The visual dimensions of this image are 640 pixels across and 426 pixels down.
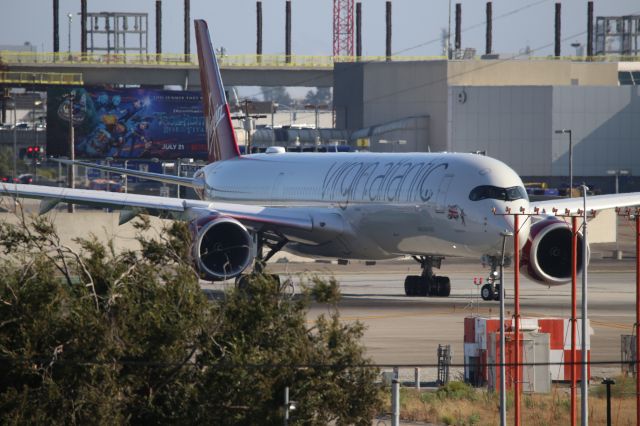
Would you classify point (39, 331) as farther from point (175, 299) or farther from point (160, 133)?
point (160, 133)

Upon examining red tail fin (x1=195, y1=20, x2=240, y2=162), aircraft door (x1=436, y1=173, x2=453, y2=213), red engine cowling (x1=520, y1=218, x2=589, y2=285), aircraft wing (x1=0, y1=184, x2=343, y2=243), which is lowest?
red engine cowling (x1=520, y1=218, x2=589, y2=285)

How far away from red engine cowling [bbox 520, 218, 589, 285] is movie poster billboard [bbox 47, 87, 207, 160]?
58529 mm

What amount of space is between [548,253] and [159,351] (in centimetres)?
2214

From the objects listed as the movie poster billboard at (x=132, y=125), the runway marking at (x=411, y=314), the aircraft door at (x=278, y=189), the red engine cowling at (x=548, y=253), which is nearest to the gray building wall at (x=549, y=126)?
the movie poster billboard at (x=132, y=125)

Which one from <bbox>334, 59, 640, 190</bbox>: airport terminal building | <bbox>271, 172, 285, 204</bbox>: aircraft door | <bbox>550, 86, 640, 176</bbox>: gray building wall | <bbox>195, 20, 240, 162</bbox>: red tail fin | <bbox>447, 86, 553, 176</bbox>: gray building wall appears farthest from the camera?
<bbox>334, 59, 640, 190</bbox>: airport terminal building

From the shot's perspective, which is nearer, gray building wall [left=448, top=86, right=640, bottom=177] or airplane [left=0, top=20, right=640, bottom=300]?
airplane [left=0, top=20, right=640, bottom=300]

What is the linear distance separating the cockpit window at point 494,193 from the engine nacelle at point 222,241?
6.38m

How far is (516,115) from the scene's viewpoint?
310ft

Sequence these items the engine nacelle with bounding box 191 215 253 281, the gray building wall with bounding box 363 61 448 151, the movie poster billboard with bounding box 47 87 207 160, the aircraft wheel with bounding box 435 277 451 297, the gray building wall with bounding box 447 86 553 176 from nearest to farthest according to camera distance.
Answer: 1. the engine nacelle with bounding box 191 215 253 281
2. the aircraft wheel with bounding box 435 277 451 297
3. the movie poster billboard with bounding box 47 87 207 160
4. the gray building wall with bounding box 447 86 553 176
5. the gray building wall with bounding box 363 61 448 151

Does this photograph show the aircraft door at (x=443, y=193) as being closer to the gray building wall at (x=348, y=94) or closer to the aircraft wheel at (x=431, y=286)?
the aircraft wheel at (x=431, y=286)

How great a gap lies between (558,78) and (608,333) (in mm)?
69434

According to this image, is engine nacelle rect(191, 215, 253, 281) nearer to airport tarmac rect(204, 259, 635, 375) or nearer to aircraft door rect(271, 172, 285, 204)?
airport tarmac rect(204, 259, 635, 375)

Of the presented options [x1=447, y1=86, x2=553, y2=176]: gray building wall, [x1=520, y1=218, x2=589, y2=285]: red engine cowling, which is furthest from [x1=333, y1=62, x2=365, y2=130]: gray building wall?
[x1=520, y1=218, x2=589, y2=285]: red engine cowling

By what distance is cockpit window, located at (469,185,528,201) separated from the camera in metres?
34.8
